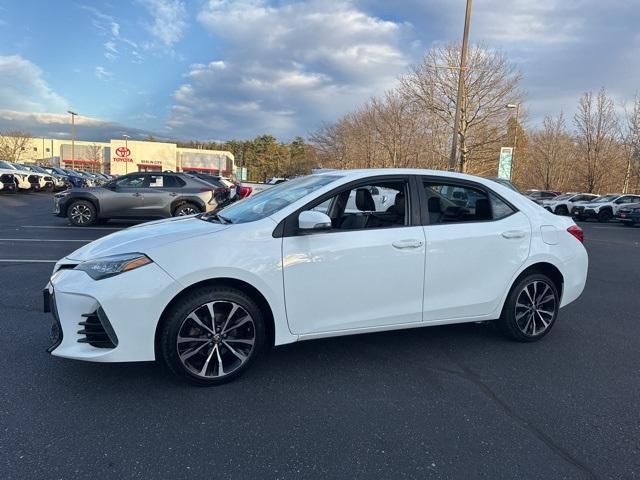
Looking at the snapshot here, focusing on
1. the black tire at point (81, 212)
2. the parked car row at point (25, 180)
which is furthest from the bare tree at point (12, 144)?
the black tire at point (81, 212)

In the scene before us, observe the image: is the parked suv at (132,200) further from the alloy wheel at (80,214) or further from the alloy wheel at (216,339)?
the alloy wheel at (216,339)

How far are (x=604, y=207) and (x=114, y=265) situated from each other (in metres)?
30.7

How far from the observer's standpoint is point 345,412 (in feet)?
10.2

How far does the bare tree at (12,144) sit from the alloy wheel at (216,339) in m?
70.4

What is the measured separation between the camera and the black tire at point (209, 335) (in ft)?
Result: 10.6

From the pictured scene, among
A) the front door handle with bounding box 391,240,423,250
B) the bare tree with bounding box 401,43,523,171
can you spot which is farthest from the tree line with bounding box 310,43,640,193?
the front door handle with bounding box 391,240,423,250

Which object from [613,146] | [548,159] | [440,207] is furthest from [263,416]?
[548,159]

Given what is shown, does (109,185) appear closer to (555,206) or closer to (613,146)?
(555,206)

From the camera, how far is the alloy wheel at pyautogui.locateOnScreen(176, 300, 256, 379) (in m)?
3.28

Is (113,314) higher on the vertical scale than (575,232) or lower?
lower

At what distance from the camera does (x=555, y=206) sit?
3008cm

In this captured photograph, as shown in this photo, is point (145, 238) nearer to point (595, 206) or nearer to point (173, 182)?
point (173, 182)

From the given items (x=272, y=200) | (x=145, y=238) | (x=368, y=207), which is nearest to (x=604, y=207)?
(x=368, y=207)

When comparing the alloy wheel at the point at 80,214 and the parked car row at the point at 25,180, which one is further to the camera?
the parked car row at the point at 25,180
